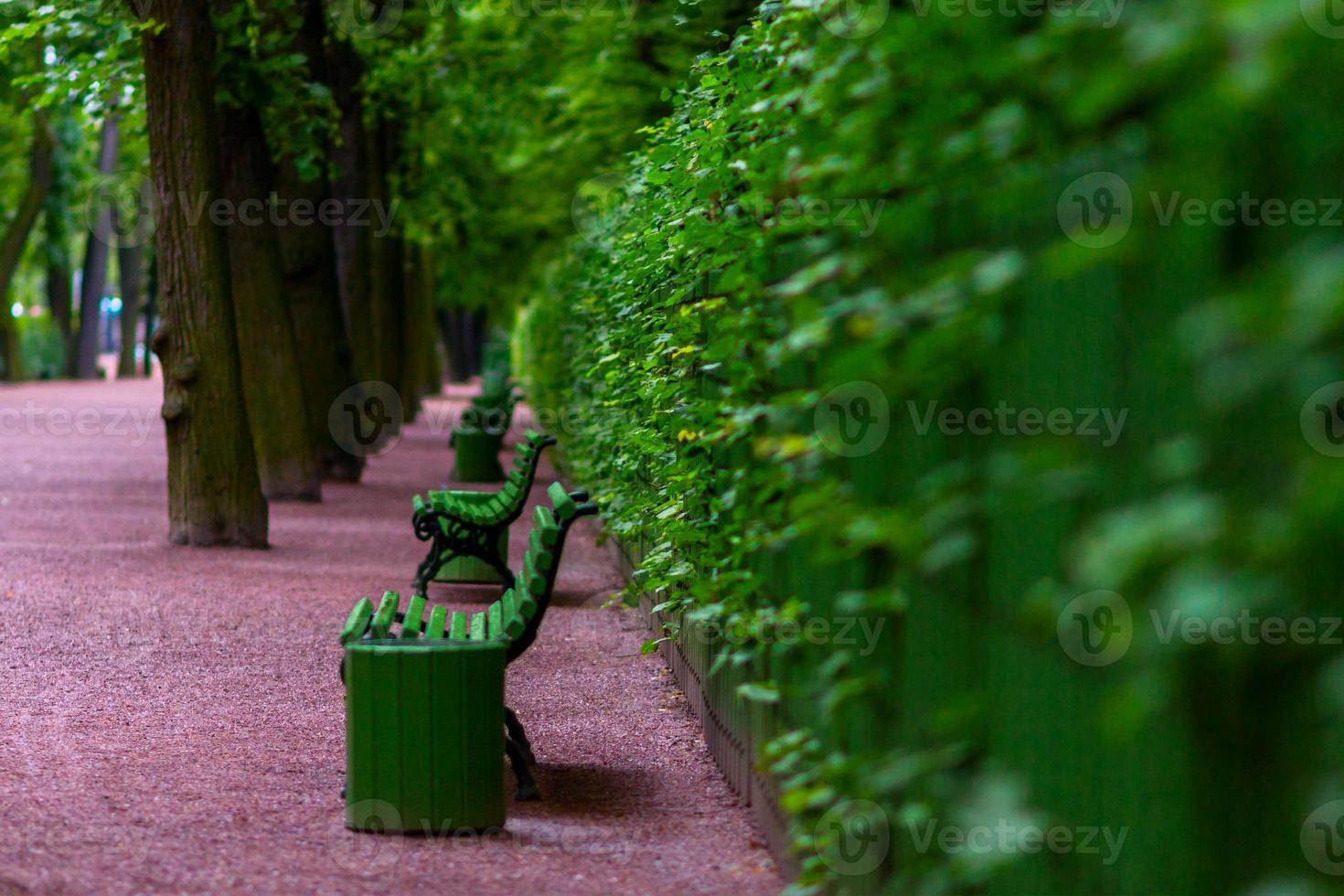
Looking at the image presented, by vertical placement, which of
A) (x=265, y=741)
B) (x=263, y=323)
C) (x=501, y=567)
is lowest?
(x=265, y=741)

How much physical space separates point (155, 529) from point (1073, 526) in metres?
12.7

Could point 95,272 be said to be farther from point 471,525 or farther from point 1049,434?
point 1049,434

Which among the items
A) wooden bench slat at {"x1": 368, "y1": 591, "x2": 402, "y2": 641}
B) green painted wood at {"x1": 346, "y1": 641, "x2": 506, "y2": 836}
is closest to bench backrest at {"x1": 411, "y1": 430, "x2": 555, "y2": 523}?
wooden bench slat at {"x1": 368, "y1": 591, "x2": 402, "y2": 641}

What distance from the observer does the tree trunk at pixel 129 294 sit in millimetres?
53844

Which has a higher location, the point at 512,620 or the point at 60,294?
the point at 60,294

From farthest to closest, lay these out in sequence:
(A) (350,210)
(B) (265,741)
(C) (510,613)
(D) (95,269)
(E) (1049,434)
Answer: (D) (95,269), (A) (350,210), (B) (265,741), (C) (510,613), (E) (1049,434)

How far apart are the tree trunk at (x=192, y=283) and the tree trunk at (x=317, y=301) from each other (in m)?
4.36

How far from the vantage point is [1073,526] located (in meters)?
2.46

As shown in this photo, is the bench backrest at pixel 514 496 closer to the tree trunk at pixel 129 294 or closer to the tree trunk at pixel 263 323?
the tree trunk at pixel 263 323

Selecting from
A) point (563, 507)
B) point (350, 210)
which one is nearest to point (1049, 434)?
point (563, 507)

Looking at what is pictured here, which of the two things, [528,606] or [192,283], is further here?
[192,283]

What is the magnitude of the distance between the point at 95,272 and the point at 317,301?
119ft

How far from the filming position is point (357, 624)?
555 cm

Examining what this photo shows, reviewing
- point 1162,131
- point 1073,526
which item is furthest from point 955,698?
point 1162,131
